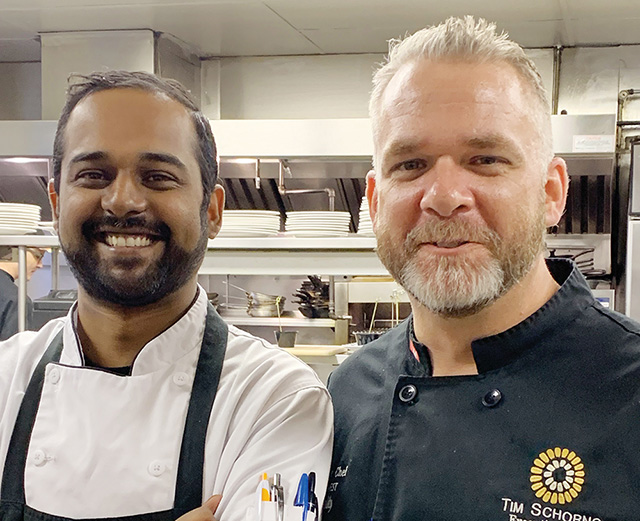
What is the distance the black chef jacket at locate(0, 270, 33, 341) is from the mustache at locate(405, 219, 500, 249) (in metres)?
3.09

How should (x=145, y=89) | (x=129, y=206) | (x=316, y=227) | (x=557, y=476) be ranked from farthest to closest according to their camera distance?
(x=316, y=227)
(x=145, y=89)
(x=129, y=206)
(x=557, y=476)

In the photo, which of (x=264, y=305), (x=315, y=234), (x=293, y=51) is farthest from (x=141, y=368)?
(x=293, y=51)

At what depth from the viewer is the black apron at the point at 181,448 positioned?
1290 millimetres

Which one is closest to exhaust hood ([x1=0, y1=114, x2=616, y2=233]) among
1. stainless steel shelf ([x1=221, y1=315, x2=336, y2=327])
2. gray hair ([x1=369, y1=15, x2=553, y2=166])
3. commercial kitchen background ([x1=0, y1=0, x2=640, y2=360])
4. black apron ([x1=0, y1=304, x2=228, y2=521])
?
commercial kitchen background ([x1=0, y1=0, x2=640, y2=360])

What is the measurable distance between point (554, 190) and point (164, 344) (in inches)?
32.3

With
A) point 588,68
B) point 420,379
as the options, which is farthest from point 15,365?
point 588,68

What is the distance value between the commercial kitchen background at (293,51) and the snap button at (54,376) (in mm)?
2852

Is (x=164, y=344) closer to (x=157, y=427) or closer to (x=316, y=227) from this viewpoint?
(x=157, y=427)

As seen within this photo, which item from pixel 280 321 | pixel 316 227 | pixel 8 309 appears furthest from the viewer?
pixel 280 321

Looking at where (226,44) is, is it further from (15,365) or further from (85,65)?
(15,365)

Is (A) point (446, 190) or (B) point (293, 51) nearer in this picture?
(A) point (446, 190)

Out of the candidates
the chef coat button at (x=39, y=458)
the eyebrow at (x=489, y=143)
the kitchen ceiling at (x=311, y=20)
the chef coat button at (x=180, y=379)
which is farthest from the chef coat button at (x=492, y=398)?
the kitchen ceiling at (x=311, y=20)

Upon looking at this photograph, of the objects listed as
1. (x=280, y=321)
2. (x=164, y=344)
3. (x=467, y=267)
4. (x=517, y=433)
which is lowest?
(x=280, y=321)

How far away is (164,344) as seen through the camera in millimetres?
1450
